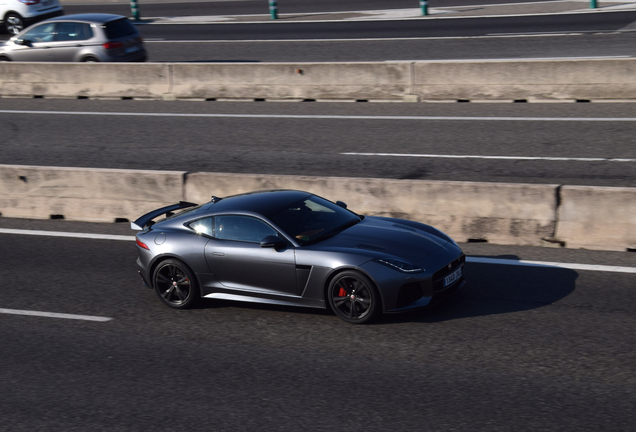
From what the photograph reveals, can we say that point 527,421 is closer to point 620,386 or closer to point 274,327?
point 620,386

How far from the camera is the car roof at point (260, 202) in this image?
8.47 meters

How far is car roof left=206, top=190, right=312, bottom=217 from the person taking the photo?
8469mm

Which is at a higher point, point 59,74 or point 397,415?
point 59,74

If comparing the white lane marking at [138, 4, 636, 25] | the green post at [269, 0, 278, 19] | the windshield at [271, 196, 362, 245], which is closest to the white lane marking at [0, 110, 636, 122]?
the windshield at [271, 196, 362, 245]

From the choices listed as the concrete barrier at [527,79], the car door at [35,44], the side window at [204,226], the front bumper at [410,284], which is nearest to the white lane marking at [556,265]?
the front bumper at [410,284]

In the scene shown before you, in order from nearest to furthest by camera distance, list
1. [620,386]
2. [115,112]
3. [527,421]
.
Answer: [527,421], [620,386], [115,112]

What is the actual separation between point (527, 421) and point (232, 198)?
4.62m

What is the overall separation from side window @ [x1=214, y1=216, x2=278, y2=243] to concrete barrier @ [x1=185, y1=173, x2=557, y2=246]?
279cm

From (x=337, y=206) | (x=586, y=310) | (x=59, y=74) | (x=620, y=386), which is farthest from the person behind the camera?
(x=59, y=74)

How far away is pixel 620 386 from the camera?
19.8 ft

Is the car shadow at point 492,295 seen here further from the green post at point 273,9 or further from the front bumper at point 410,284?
the green post at point 273,9

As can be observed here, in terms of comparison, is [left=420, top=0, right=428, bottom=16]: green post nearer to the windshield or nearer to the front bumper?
the windshield

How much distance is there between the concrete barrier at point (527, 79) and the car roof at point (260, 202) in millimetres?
9712

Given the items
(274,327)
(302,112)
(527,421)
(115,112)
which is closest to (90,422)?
(274,327)
